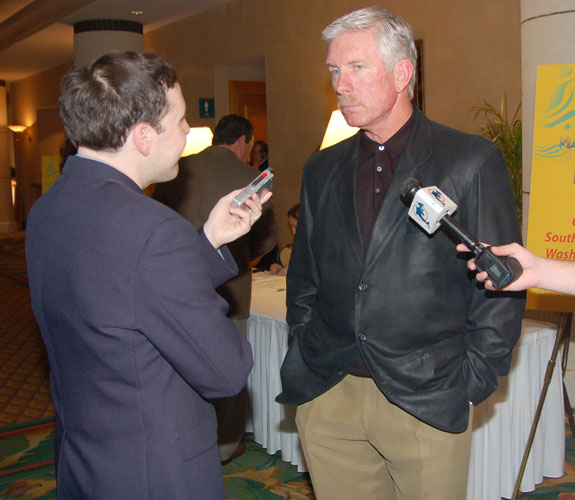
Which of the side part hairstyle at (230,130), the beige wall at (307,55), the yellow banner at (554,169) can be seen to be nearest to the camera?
the yellow banner at (554,169)

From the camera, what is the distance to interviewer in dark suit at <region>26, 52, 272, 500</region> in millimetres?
1237

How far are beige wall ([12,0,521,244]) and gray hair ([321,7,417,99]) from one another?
3.47m

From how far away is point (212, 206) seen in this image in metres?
3.33

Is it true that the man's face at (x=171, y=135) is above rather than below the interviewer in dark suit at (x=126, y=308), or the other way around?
above

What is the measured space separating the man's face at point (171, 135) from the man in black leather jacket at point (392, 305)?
1.86 feet

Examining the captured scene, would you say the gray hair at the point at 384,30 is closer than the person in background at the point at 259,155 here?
Yes

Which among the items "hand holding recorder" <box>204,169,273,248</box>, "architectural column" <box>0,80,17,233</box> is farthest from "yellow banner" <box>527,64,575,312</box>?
"architectural column" <box>0,80,17,233</box>

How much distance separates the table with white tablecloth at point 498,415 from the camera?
2.79 m

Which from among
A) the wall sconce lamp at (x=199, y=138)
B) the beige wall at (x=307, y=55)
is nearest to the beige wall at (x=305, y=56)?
the beige wall at (x=307, y=55)

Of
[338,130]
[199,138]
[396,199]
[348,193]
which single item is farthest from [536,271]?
[199,138]

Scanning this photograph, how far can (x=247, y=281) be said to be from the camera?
3.38 m

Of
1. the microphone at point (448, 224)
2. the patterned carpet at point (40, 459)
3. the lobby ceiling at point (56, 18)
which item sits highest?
the lobby ceiling at point (56, 18)

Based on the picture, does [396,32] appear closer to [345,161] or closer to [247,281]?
[345,161]

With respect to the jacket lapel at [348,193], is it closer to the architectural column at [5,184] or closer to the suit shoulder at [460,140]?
the suit shoulder at [460,140]
